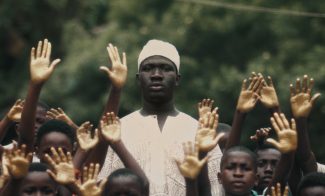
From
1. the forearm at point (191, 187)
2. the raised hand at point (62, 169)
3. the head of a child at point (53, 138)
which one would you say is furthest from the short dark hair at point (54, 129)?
the forearm at point (191, 187)

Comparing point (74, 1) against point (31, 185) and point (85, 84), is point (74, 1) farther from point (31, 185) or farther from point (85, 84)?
point (31, 185)

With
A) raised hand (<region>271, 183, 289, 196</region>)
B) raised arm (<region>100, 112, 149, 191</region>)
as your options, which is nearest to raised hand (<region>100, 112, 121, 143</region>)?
raised arm (<region>100, 112, 149, 191</region>)

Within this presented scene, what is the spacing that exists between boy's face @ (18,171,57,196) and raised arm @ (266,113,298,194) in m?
1.56

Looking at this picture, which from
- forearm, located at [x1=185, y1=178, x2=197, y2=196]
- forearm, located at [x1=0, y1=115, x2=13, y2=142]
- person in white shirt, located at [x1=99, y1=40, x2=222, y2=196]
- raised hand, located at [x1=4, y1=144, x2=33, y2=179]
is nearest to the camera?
raised hand, located at [x1=4, y1=144, x2=33, y2=179]

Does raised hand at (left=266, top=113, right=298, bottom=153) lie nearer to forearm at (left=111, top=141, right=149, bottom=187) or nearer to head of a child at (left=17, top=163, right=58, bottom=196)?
forearm at (left=111, top=141, right=149, bottom=187)

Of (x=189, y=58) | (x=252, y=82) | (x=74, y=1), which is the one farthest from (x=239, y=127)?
(x=74, y=1)

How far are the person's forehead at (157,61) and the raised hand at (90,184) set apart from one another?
120 cm

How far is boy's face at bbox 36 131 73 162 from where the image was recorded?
12.6 metres

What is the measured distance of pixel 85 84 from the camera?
23.4 meters

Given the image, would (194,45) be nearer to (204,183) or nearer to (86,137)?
(86,137)

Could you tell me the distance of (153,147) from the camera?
12398 mm

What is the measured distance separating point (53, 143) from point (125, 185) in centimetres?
98

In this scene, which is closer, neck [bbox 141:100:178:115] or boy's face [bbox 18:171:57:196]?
boy's face [bbox 18:171:57:196]

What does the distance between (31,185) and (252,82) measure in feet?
6.02
